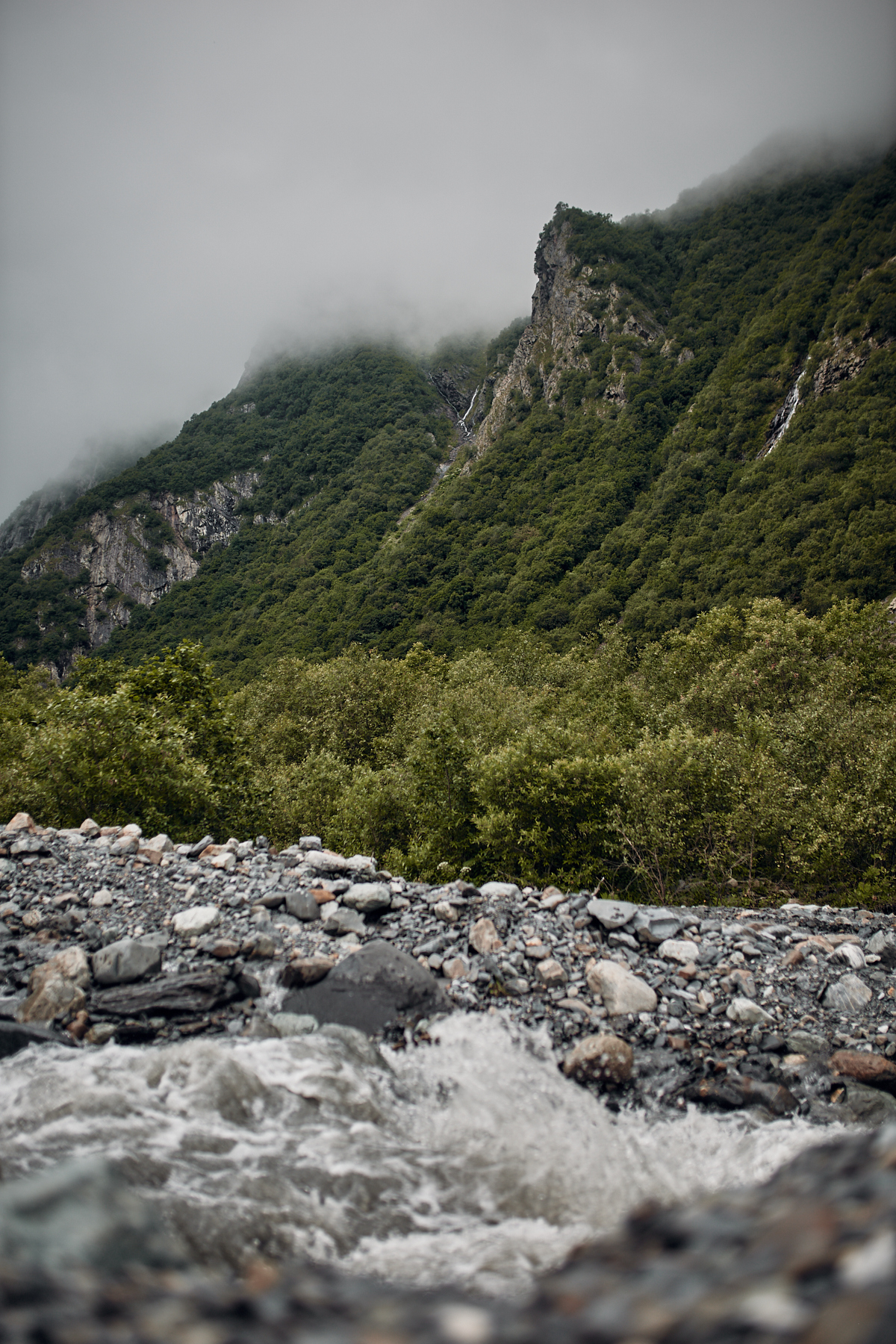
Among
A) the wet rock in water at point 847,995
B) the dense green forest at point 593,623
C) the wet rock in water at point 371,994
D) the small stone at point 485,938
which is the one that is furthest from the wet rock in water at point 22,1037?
the wet rock in water at point 847,995

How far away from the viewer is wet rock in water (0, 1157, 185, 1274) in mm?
3303

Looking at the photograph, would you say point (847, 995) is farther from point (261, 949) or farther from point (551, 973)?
point (261, 949)

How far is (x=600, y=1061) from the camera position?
→ 8281mm

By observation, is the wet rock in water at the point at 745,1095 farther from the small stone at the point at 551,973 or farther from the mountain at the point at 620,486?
the mountain at the point at 620,486

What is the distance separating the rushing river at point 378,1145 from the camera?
5547 mm

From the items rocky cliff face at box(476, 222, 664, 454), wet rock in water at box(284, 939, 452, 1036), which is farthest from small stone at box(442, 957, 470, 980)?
rocky cliff face at box(476, 222, 664, 454)

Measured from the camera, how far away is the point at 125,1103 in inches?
274

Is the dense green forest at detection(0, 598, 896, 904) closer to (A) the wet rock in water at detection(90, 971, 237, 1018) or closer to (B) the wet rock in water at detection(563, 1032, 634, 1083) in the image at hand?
(B) the wet rock in water at detection(563, 1032, 634, 1083)

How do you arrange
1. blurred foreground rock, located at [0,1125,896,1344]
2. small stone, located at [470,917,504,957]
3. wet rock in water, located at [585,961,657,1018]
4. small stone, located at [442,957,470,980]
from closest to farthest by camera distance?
blurred foreground rock, located at [0,1125,896,1344] < wet rock in water, located at [585,961,657,1018] < small stone, located at [442,957,470,980] < small stone, located at [470,917,504,957]

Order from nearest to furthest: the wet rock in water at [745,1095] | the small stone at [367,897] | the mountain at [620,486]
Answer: the wet rock in water at [745,1095] < the small stone at [367,897] < the mountain at [620,486]

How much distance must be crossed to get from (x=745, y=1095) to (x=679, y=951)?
7.49 ft

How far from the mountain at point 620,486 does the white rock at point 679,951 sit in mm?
69655

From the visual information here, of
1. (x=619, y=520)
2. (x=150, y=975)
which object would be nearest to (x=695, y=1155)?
(x=150, y=975)

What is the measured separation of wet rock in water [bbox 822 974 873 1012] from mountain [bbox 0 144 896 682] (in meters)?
69.0
